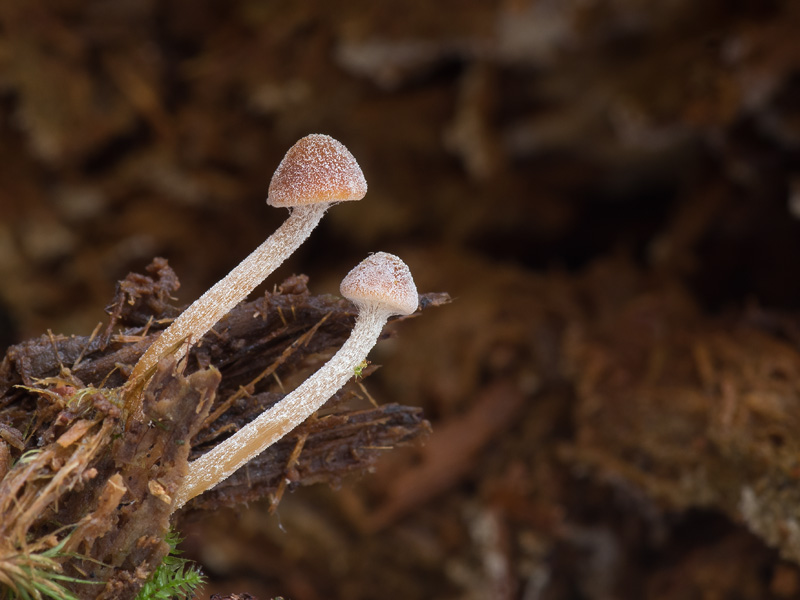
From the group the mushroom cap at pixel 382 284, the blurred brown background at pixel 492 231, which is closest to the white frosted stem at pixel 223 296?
the mushroom cap at pixel 382 284

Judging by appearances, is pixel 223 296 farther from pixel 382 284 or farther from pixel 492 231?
pixel 492 231

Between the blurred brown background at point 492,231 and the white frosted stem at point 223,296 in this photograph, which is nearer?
the white frosted stem at point 223,296

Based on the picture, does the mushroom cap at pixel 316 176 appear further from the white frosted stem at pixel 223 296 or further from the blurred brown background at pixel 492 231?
the blurred brown background at pixel 492 231

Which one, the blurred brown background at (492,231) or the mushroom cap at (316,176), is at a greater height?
the mushroom cap at (316,176)

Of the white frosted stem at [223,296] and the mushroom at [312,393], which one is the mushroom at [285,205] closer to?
the white frosted stem at [223,296]

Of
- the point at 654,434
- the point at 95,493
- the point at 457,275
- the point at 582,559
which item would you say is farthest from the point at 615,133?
the point at 95,493

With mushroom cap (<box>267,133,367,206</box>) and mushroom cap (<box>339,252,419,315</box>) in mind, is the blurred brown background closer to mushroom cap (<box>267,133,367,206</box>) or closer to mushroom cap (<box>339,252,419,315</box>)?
mushroom cap (<box>339,252,419,315</box>)
